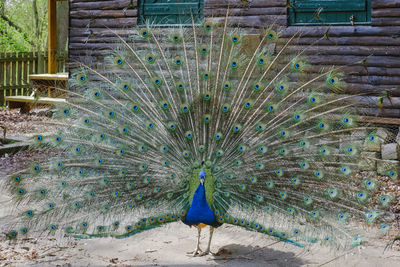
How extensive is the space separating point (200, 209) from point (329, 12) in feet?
17.2

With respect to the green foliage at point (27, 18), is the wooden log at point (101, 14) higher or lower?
lower

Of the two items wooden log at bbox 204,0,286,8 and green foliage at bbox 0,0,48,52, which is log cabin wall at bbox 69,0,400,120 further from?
green foliage at bbox 0,0,48,52

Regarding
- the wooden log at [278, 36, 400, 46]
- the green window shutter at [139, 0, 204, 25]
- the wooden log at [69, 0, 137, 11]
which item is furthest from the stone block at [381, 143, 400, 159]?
the wooden log at [69, 0, 137, 11]

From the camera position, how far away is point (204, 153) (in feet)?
16.5

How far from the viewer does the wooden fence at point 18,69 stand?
51.9 feet

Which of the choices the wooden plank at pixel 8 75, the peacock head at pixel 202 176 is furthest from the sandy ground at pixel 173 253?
the wooden plank at pixel 8 75

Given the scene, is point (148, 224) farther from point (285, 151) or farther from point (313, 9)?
point (313, 9)

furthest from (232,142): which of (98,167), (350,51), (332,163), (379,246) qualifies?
(350,51)

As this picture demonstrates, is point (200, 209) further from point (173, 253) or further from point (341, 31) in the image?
point (341, 31)

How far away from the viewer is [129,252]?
5.14 m

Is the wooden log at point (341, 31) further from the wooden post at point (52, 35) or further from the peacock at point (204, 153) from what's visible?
the wooden post at point (52, 35)

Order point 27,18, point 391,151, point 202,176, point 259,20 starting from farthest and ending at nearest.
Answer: point 27,18
point 259,20
point 391,151
point 202,176

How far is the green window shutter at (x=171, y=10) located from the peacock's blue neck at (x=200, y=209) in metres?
5.48

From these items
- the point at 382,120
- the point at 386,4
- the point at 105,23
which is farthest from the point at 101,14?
the point at 382,120
